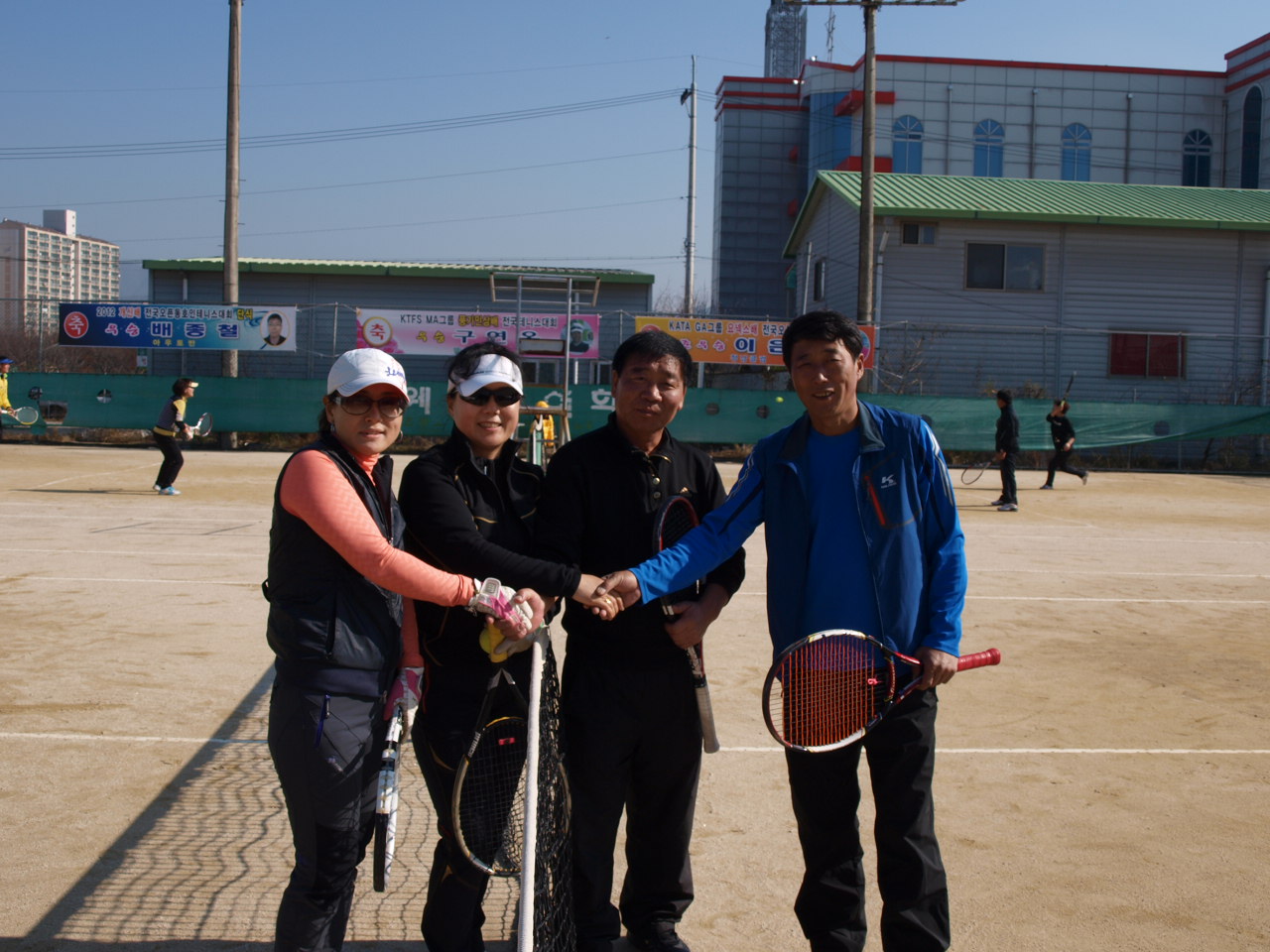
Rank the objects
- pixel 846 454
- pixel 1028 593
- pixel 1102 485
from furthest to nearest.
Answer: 1. pixel 1102 485
2. pixel 1028 593
3. pixel 846 454

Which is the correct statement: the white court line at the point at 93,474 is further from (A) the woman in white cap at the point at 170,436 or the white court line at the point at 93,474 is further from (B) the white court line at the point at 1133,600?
(B) the white court line at the point at 1133,600

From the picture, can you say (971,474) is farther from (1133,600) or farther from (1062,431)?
(1133,600)

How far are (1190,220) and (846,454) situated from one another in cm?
2982

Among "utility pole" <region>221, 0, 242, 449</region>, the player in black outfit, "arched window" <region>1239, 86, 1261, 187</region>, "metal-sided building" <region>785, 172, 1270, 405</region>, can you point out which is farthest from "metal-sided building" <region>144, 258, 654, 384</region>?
"arched window" <region>1239, 86, 1261, 187</region>

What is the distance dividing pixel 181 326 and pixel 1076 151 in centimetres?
4443

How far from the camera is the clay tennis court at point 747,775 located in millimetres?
3871

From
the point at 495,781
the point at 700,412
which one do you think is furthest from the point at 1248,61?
the point at 495,781

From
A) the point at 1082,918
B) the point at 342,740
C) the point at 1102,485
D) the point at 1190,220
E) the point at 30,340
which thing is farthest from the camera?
the point at 30,340

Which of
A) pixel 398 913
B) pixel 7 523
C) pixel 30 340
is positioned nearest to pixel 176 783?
pixel 398 913

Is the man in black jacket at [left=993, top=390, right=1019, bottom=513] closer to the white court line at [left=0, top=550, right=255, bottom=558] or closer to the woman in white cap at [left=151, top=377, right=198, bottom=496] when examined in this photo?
the white court line at [left=0, top=550, right=255, bottom=558]

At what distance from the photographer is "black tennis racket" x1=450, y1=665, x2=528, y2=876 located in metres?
3.25

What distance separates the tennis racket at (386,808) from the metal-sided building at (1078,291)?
26535 mm

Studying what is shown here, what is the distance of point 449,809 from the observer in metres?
3.25

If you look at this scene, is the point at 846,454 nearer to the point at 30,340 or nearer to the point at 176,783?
the point at 176,783
